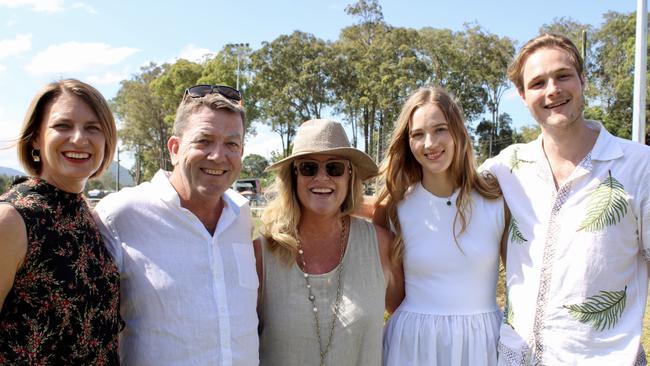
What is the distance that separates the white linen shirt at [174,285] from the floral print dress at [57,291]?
0.15m

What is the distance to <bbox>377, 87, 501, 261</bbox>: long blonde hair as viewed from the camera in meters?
3.39

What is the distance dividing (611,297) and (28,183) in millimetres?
2963

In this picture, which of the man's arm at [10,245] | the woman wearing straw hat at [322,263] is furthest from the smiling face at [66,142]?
the woman wearing straw hat at [322,263]

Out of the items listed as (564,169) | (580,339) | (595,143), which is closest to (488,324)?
(580,339)

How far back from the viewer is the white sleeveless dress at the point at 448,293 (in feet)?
10.4

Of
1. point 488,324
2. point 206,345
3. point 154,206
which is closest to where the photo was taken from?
point 206,345

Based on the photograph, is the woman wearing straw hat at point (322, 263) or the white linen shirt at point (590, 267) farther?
the woman wearing straw hat at point (322, 263)

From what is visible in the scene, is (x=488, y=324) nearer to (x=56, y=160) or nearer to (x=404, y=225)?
(x=404, y=225)

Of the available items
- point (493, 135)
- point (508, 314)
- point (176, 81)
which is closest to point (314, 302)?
point (508, 314)

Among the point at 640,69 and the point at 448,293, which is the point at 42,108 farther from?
the point at 640,69

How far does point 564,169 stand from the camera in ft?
9.86

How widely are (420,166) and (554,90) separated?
3.58ft

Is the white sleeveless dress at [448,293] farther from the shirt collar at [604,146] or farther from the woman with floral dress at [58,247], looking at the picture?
the woman with floral dress at [58,247]

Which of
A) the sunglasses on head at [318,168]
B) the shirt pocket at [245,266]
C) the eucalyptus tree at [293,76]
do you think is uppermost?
the eucalyptus tree at [293,76]
